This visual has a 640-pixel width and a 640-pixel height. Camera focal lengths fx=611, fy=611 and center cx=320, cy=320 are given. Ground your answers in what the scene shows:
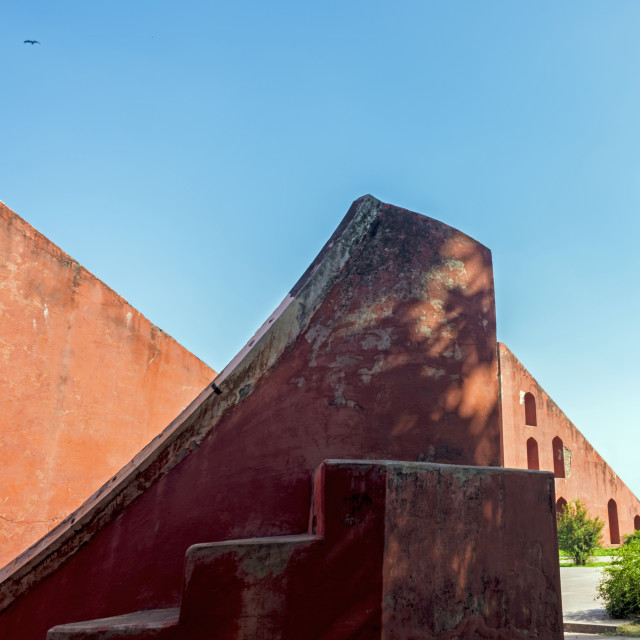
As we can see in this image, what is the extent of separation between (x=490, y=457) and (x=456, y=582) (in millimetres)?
742

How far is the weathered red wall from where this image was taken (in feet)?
7.67

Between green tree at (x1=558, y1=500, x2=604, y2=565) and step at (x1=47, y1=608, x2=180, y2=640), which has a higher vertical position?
green tree at (x1=558, y1=500, x2=604, y2=565)

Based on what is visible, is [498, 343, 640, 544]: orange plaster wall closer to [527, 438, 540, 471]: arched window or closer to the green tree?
[527, 438, 540, 471]: arched window

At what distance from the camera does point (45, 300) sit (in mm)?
5605

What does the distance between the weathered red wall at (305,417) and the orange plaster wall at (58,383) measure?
3.09 metres

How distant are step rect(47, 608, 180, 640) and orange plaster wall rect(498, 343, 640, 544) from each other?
556 inches

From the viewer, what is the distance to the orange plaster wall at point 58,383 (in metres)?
5.25

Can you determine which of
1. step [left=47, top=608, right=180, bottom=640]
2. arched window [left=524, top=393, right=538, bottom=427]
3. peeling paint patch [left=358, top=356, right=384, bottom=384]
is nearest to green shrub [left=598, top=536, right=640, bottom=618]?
peeling paint patch [left=358, top=356, right=384, bottom=384]

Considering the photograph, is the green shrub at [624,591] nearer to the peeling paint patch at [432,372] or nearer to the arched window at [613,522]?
the peeling paint patch at [432,372]

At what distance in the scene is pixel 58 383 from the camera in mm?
5672

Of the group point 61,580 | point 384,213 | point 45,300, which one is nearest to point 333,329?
point 384,213

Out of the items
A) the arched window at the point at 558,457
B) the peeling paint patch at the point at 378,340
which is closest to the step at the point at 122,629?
the peeling paint patch at the point at 378,340

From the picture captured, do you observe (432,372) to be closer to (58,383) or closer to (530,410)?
(58,383)

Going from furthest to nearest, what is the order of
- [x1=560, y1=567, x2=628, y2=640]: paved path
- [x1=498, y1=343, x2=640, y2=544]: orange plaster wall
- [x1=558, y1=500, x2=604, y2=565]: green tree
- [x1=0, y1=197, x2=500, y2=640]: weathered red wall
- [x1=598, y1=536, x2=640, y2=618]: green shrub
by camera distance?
1. [x1=498, y1=343, x2=640, y2=544]: orange plaster wall
2. [x1=558, y1=500, x2=604, y2=565]: green tree
3. [x1=598, y1=536, x2=640, y2=618]: green shrub
4. [x1=560, y1=567, x2=628, y2=640]: paved path
5. [x1=0, y1=197, x2=500, y2=640]: weathered red wall
